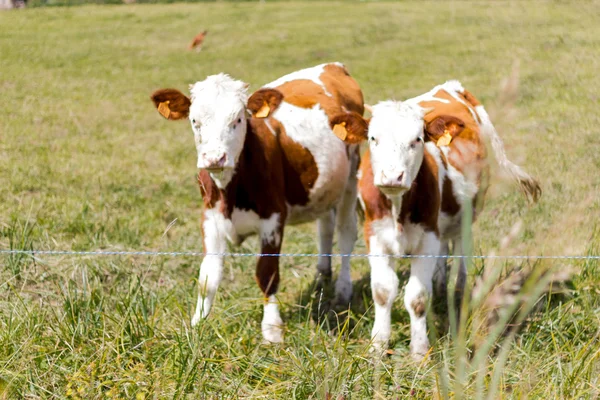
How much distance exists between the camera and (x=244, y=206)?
5.20 m

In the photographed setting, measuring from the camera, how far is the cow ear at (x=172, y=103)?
5.08 metres

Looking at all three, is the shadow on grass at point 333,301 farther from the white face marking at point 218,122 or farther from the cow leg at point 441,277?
the white face marking at point 218,122

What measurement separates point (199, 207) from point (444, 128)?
4.08 meters

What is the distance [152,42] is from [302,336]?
16.4 m

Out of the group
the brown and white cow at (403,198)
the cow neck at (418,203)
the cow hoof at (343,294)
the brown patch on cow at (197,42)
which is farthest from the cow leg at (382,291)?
the brown patch on cow at (197,42)

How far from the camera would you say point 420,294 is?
482 cm

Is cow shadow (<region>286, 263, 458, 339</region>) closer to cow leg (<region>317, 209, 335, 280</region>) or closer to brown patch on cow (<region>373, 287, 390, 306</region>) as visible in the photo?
cow leg (<region>317, 209, 335, 280</region>)

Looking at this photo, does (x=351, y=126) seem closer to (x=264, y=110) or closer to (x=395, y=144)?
(x=395, y=144)

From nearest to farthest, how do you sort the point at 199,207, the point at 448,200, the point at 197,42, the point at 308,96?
the point at 448,200, the point at 308,96, the point at 199,207, the point at 197,42

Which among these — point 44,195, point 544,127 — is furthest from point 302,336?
point 544,127

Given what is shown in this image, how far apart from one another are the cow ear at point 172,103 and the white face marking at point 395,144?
1214mm

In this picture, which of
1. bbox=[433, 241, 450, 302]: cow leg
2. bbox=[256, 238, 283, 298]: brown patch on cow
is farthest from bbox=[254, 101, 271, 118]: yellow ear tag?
bbox=[433, 241, 450, 302]: cow leg

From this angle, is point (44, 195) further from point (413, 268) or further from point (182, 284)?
point (413, 268)

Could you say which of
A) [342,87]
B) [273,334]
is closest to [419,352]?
[273,334]
